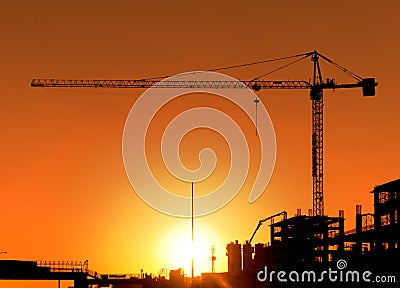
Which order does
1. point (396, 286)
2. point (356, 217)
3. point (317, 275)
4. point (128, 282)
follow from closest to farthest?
point (396, 286) < point (317, 275) < point (356, 217) < point (128, 282)

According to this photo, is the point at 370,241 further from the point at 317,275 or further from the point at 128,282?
the point at 128,282

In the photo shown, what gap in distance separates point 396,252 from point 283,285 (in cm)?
1980

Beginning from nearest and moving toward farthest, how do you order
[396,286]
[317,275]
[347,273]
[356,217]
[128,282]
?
1. [396,286]
2. [347,273]
3. [317,275]
4. [356,217]
5. [128,282]

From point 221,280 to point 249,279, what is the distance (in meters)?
5.52

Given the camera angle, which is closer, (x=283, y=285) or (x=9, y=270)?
(x=283, y=285)

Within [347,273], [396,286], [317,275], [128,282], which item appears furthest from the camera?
[128,282]

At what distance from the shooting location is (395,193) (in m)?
161

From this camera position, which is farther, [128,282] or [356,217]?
[128,282]

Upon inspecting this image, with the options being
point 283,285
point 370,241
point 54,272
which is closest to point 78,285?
point 54,272

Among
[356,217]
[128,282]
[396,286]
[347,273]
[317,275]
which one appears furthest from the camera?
[128,282]

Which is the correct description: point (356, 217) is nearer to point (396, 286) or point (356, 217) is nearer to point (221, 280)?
point (221, 280)

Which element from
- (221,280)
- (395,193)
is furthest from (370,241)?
(221,280)

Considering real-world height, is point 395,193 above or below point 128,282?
above

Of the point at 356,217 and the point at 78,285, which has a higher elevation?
the point at 356,217
